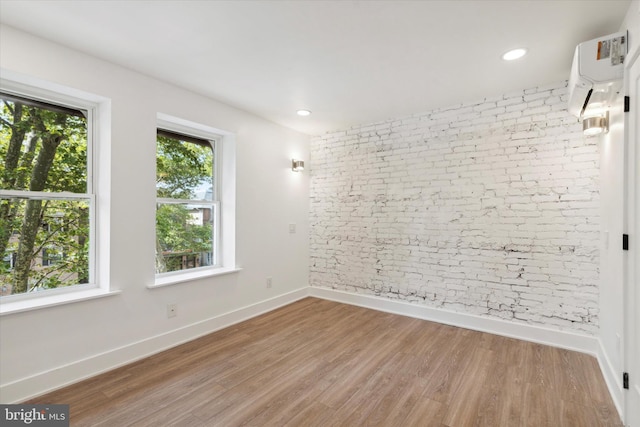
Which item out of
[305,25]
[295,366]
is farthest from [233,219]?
[305,25]

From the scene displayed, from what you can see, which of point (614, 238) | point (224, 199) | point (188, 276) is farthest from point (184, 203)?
point (614, 238)

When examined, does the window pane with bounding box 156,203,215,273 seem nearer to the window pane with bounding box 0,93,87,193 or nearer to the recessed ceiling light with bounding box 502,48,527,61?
the window pane with bounding box 0,93,87,193

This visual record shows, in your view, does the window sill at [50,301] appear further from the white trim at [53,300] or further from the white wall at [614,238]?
the white wall at [614,238]

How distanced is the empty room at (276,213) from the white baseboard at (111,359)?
15mm

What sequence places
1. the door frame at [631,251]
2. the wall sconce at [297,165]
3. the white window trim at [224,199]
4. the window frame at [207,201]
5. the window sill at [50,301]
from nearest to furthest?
the door frame at [631,251], the window sill at [50,301], the window frame at [207,201], the white window trim at [224,199], the wall sconce at [297,165]

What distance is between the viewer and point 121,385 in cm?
222

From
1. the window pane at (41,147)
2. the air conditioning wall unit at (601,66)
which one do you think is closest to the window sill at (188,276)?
the window pane at (41,147)

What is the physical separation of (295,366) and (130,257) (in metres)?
1.73

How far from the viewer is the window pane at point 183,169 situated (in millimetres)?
3076

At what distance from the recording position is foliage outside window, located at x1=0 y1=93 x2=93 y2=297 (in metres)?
2.16

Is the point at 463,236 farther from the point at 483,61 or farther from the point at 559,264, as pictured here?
the point at 483,61

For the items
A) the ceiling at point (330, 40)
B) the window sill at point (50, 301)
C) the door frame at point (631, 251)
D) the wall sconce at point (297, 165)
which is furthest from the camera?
the wall sconce at point (297, 165)

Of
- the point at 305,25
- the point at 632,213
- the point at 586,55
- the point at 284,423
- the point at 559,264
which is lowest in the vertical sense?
the point at 284,423

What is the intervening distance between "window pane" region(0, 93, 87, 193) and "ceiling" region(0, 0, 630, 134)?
0.56 metres
